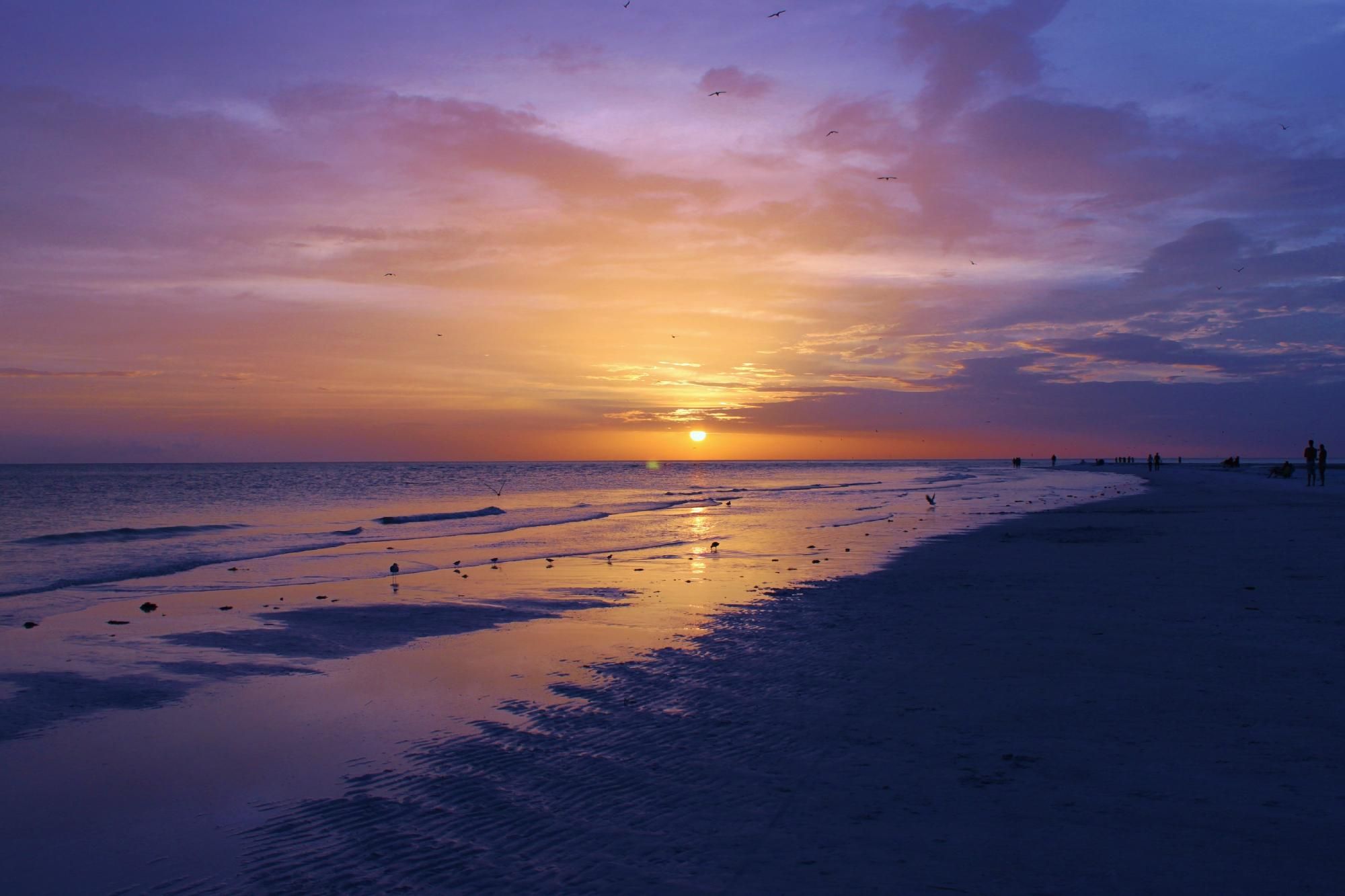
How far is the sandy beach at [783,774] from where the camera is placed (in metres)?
5.05

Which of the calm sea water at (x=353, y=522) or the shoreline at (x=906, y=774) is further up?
the shoreline at (x=906, y=774)

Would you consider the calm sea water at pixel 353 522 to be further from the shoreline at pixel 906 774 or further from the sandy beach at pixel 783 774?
the shoreline at pixel 906 774

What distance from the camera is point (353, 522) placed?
122ft

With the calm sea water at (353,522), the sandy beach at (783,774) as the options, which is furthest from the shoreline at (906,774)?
the calm sea water at (353,522)

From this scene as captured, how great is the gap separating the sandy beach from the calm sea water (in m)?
11.4

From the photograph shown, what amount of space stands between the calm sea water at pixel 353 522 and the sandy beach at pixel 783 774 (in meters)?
11.4

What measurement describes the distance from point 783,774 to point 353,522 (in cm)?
3404

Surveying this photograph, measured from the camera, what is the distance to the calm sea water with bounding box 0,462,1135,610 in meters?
21.3

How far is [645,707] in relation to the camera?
8.54 metres

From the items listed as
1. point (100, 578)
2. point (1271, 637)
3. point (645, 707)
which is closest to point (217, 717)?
point (645, 707)

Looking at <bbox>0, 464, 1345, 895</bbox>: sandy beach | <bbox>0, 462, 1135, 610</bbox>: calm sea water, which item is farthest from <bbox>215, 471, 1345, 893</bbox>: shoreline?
<bbox>0, 462, 1135, 610</bbox>: calm sea water

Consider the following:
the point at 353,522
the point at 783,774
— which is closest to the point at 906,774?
the point at 783,774

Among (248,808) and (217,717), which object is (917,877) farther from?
(217,717)

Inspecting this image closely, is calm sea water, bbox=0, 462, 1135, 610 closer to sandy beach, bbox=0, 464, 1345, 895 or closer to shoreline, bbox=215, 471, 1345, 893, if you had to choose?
sandy beach, bbox=0, 464, 1345, 895
